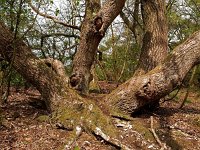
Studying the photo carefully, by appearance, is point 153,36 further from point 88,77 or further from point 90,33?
point 88,77

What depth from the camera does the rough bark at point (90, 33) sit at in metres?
7.22

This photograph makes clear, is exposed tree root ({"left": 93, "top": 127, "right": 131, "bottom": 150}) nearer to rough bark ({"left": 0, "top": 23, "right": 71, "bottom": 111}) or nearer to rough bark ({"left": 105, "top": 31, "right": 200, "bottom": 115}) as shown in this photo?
rough bark ({"left": 105, "top": 31, "right": 200, "bottom": 115})

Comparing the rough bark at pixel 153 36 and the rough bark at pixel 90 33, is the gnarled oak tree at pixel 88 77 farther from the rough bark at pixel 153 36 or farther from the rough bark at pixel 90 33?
the rough bark at pixel 153 36

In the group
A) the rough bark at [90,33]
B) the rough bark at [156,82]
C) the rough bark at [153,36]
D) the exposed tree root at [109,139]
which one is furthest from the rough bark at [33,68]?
the rough bark at [153,36]

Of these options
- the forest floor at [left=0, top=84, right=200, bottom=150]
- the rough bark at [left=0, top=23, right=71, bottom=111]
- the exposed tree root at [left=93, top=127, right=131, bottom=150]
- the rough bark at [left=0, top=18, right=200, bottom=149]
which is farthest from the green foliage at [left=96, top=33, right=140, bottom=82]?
the exposed tree root at [left=93, top=127, right=131, bottom=150]

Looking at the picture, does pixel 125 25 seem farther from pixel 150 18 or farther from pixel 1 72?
pixel 1 72

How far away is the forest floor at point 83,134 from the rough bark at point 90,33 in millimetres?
1022

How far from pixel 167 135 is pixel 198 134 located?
78 centimetres

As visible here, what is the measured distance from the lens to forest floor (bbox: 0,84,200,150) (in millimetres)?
6055

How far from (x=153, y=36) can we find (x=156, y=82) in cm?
144

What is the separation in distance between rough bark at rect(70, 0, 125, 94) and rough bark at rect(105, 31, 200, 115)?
780mm

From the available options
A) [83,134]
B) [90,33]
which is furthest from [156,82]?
[83,134]

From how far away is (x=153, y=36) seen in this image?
26.4ft

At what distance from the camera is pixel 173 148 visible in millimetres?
6340
